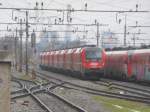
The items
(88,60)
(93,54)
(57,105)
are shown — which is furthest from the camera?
(93,54)

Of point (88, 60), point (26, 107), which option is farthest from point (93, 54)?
point (26, 107)

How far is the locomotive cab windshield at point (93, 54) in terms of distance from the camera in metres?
43.2

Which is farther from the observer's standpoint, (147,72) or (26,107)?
(147,72)

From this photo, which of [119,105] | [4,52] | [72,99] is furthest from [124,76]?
[4,52]

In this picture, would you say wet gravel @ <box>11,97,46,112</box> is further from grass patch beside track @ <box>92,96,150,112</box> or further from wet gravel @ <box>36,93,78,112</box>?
grass patch beside track @ <box>92,96,150,112</box>

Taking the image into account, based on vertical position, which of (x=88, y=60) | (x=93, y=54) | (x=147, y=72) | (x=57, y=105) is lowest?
(x=57, y=105)

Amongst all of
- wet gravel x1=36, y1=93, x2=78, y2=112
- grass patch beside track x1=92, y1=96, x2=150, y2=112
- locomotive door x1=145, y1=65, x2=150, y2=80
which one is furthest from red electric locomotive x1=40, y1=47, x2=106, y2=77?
grass patch beside track x1=92, y1=96, x2=150, y2=112

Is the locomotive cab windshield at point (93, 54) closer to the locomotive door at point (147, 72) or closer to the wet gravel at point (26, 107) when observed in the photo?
the locomotive door at point (147, 72)

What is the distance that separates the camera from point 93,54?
43.4m

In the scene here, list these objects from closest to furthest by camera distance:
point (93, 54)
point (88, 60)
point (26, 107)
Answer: point (26, 107), point (88, 60), point (93, 54)

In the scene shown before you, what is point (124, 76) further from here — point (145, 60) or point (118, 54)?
point (145, 60)

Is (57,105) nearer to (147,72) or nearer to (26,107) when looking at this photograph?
(26,107)

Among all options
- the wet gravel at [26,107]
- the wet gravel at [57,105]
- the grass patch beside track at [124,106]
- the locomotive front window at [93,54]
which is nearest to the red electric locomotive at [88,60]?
the locomotive front window at [93,54]

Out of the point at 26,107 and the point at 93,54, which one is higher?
the point at 93,54
